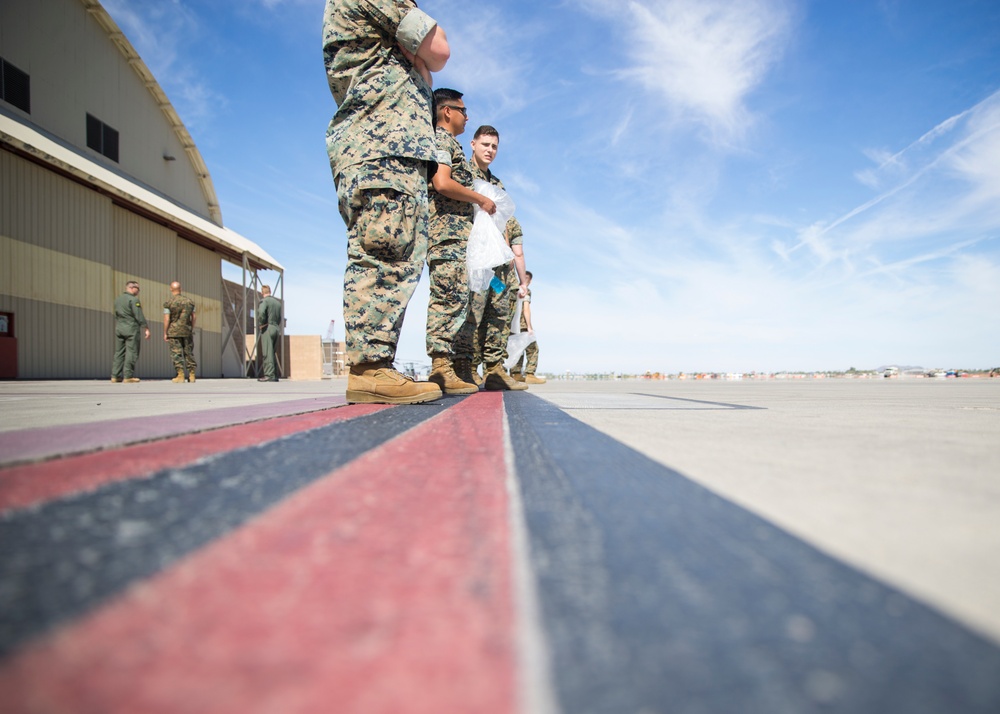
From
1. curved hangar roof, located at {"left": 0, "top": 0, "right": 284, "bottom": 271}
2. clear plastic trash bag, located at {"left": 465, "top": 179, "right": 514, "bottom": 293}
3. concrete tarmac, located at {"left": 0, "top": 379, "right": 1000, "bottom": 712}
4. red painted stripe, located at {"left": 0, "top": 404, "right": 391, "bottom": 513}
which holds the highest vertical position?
curved hangar roof, located at {"left": 0, "top": 0, "right": 284, "bottom": 271}

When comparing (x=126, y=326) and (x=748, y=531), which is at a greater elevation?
(x=126, y=326)

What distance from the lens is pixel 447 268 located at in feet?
9.71

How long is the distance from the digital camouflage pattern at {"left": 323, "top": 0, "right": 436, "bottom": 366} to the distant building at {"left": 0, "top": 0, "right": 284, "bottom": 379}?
962 cm

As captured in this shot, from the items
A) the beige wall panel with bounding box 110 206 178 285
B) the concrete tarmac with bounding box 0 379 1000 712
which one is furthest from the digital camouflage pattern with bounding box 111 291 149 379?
the concrete tarmac with bounding box 0 379 1000 712

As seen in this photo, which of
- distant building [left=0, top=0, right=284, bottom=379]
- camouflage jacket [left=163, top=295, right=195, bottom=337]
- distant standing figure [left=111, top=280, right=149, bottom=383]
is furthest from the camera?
distant building [left=0, top=0, right=284, bottom=379]

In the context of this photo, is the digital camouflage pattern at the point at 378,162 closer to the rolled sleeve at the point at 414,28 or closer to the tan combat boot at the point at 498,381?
the rolled sleeve at the point at 414,28

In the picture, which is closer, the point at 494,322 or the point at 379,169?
the point at 379,169

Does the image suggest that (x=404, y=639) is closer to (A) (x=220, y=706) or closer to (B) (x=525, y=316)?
(A) (x=220, y=706)

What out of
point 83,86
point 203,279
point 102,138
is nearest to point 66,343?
point 203,279

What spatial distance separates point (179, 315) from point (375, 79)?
7.89 meters

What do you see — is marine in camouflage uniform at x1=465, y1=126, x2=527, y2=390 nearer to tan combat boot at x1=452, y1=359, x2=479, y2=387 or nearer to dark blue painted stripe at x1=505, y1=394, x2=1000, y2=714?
tan combat boot at x1=452, y1=359, x2=479, y2=387

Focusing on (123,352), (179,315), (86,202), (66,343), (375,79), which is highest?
(86,202)

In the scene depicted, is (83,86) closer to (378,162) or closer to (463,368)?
(463,368)

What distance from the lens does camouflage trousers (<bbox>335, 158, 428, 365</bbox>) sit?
2018 millimetres
